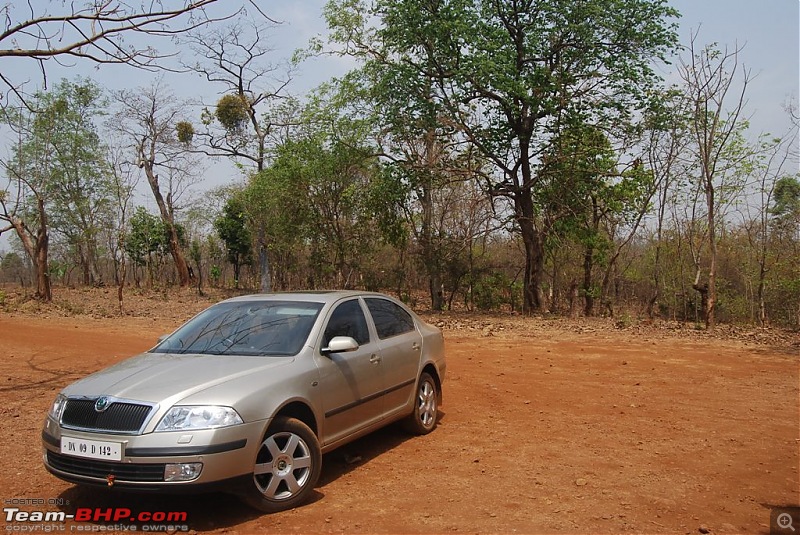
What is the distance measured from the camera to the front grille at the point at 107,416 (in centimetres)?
411

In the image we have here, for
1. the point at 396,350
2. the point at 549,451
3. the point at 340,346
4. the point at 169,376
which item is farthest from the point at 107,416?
the point at 549,451

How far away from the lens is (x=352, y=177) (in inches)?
886

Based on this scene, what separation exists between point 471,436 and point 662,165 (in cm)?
1861

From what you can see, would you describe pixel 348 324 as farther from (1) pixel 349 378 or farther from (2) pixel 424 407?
(2) pixel 424 407

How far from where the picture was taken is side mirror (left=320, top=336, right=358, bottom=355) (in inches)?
202

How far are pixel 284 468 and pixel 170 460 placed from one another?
821mm

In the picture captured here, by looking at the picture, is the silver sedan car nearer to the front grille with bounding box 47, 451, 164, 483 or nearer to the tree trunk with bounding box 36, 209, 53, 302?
the front grille with bounding box 47, 451, 164, 483

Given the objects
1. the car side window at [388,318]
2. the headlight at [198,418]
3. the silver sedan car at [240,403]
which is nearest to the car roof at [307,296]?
the silver sedan car at [240,403]

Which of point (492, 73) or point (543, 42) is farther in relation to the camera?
point (543, 42)

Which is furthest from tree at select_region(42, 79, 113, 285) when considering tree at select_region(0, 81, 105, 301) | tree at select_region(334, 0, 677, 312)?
tree at select_region(334, 0, 677, 312)

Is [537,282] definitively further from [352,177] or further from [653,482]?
[653,482]

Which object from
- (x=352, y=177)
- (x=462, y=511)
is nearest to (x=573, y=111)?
(x=352, y=177)

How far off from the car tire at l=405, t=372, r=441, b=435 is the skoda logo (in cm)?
306

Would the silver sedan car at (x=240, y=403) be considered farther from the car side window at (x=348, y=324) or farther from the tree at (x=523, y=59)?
the tree at (x=523, y=59)
